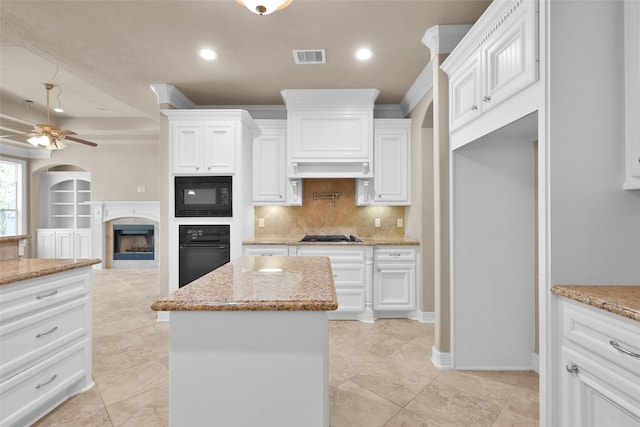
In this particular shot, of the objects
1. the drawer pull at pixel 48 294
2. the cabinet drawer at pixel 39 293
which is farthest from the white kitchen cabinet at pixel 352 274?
the drawer pull at pixel 48 294

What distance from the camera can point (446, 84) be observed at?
2.65 m

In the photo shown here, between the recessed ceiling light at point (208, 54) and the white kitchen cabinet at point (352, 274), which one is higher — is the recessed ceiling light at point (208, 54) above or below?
above

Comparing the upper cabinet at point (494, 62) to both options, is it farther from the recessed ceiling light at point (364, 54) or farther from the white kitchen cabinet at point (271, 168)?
the white kitchen cabinet at point (271, 168)

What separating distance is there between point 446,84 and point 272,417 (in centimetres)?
261

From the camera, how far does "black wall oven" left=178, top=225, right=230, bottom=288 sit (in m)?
3.68

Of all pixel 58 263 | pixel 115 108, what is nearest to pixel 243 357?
pixel 58 263

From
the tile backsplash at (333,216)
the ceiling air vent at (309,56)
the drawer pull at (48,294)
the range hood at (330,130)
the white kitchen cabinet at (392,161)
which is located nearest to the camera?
the drawer pull at (48,294)

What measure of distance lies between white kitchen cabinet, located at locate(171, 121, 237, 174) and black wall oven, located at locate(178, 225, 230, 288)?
0.68 meters

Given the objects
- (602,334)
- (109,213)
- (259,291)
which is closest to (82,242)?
(109,213)

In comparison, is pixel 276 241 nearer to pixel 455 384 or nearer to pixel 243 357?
pixel 455 384

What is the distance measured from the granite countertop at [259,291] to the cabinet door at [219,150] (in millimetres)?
2060

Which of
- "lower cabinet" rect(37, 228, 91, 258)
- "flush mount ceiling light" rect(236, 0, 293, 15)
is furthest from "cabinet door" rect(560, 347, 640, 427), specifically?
"lower cabinet" rect(37, 228, 91, 258)

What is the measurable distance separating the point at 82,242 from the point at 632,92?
30.6ft

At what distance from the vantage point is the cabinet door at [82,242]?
754 cm
